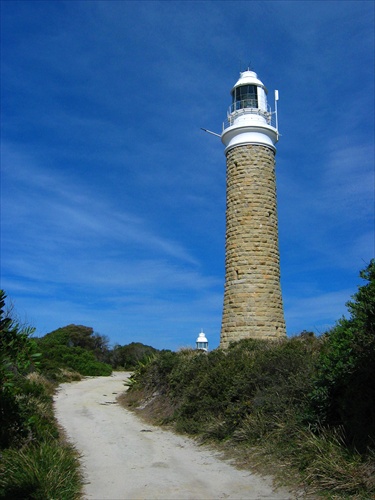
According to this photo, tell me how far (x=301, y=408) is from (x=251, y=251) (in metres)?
9.65

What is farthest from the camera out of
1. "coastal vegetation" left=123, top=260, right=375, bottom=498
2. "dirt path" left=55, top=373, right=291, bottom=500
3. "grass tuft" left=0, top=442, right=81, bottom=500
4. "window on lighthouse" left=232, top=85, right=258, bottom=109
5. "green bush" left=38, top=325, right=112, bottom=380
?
"green bush" left=38, top=325, right=112, bottom=380

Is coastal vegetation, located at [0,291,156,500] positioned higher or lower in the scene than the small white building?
lower

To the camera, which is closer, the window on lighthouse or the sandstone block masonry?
the sandstone block masonry

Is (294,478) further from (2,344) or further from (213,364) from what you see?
(213,364)

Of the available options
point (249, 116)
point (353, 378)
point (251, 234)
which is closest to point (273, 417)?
point (353, 378)

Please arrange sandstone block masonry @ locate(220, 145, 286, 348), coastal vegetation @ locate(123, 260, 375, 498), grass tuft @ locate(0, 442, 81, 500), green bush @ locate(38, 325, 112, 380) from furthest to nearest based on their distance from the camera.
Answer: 1. green bush @ locate(38, 325, 112, 380)
2. sandstone block masonry @ locate(220, 145, 286, 348)
3. coastal vegetation @ locate(123, 260, 375, 498)
4. grass tuft @ locate(0, 442, 81, 500)

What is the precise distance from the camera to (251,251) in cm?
1766

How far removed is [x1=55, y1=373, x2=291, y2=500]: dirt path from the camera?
657cm

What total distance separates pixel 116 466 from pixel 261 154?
45.5 feet

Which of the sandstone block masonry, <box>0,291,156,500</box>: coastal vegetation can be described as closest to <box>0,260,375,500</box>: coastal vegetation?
<box>0,291,156,500</box>: coastal vegetation

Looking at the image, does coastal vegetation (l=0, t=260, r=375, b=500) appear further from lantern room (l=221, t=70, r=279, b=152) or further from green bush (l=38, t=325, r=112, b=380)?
green bush (l=38, t=325, r=112, b=380)

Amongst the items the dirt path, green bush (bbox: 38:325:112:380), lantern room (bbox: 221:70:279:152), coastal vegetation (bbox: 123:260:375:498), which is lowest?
the dirt path

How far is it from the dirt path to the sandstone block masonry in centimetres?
586

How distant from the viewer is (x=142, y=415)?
49.0ft
